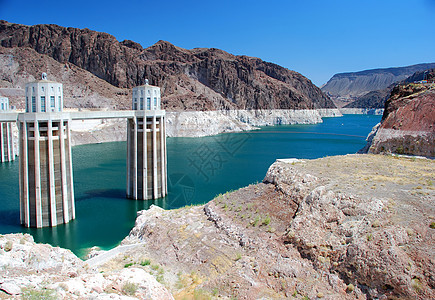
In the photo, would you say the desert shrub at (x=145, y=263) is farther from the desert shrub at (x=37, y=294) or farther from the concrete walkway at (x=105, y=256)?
the desert shrub at (x=37, y=294)

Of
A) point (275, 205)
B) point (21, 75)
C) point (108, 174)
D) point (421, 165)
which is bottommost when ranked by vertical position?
point (108, 174)

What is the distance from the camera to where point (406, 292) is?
9922mm

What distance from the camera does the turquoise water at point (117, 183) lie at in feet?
79.7

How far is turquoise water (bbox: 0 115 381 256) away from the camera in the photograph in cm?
2430

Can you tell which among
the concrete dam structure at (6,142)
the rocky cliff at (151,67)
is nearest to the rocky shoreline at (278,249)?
the concrete dam structure at (6,142)

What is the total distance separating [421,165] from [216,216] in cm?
1271

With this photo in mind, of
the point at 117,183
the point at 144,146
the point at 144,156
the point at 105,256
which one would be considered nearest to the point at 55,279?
the point at 105,256

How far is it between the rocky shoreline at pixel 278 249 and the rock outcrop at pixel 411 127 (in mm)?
7665

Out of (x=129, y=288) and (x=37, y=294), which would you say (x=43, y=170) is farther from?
(x=37, y=294)

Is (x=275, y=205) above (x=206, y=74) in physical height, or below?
below

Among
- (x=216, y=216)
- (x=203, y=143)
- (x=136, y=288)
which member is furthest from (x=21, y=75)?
(x=136, y=288)

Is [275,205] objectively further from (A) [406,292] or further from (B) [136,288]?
(B) [136,288]

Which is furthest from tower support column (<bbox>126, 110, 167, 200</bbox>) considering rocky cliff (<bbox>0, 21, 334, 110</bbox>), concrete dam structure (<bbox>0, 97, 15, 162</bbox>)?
rocky cliff (<bbox>0, 21, 334, 110</bbox>)

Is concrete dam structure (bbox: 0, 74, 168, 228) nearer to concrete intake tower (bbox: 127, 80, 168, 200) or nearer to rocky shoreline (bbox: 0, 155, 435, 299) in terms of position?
concrete intake tower (bbox: 127, 80, 168, 200)
